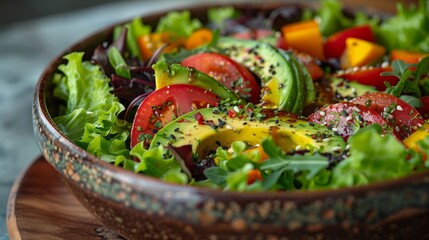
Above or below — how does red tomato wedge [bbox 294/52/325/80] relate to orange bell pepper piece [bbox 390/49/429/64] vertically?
above

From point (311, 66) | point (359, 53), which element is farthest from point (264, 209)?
point (359, 53)

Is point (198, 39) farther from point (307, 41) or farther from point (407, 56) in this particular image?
point (407, 56)

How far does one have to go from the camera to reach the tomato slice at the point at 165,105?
1871mm

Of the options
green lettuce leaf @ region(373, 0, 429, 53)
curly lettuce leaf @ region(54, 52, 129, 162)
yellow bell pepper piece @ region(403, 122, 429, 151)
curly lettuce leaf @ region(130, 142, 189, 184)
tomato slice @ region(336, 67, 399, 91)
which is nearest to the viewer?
curly lettuce leaf @ region(130, 142, 189, 184)

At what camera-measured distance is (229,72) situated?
2145 mm

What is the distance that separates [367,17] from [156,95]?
1411 millimetres

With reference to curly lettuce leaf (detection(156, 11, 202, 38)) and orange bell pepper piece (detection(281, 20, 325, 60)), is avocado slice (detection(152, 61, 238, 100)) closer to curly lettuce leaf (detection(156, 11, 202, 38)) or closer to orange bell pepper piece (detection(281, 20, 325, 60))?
orange bell pepper piece (detection(281, 20, 325, 60))

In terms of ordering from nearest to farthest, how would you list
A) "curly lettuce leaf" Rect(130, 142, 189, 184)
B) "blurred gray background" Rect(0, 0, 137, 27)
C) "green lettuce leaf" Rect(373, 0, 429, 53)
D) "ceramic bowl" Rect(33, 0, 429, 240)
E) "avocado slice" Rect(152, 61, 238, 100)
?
"ceramic bowl" Rect(33, 0, 429, 240), "curly lettuce leaf" Rect(130, 142, 189, 184), "avocado slice" Rect(152, 61, 238, 100), "green lettuce leaf" Rect(373, 0, 429, 53), "blurred gray background" Rect(0, 0, 137, 27)

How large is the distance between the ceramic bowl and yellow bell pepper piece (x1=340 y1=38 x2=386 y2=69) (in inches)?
40.8

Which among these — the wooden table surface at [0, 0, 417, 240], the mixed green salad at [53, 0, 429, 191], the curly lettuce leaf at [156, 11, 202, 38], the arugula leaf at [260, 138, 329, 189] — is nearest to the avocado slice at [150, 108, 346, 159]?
the mixed green salad at [53, 0, 429, 191]

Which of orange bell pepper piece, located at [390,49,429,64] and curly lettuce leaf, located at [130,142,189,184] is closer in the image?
curly lettuce leaf, located at [130,142,189,184]

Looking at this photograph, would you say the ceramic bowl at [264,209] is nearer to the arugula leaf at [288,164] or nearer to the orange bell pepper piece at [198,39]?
the arugula leaf at [288,164]

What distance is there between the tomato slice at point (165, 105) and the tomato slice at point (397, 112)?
497 millimetres

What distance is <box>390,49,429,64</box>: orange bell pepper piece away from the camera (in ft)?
7.92
